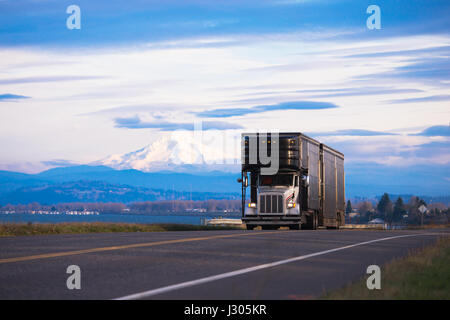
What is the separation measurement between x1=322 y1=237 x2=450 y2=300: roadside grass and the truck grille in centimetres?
2102

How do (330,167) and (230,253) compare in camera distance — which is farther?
(330,167)

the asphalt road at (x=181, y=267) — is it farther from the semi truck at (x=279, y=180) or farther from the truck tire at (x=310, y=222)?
the truck tire at (x=310, y=222)

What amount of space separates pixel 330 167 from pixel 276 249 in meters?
26.0

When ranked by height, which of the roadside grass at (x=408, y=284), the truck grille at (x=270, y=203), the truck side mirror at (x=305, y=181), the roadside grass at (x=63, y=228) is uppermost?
the truck side mirror at (x=305, y=181)

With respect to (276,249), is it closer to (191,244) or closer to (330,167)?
(191,244)

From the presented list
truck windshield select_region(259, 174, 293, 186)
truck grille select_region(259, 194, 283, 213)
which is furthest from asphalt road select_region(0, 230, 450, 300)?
truck windshield select_region(259, 174, 293, 186)

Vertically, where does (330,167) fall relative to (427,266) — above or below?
above

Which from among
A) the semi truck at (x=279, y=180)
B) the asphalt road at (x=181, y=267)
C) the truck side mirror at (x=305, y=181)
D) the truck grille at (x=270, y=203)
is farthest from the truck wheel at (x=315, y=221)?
the asphalt road at (x=181, y=267)

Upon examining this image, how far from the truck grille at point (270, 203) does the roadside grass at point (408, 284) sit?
21020mm

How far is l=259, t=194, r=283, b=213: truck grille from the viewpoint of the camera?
36.3m

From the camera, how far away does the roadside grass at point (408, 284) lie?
397 inches

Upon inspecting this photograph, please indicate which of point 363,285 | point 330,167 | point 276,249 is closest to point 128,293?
point 363,285

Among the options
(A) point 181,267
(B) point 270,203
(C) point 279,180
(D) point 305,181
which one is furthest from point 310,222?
(A) point 181,267
